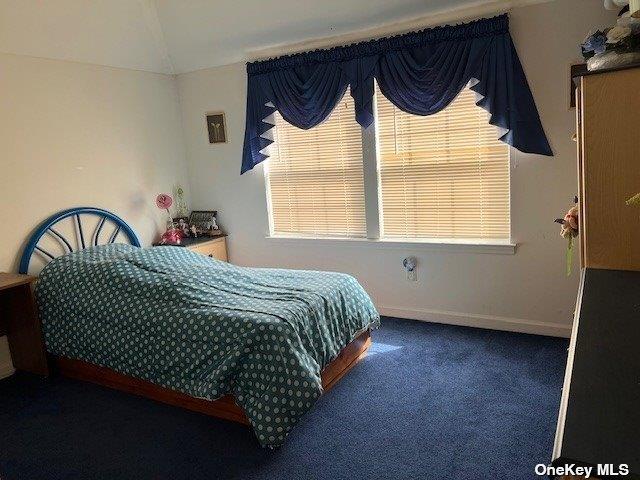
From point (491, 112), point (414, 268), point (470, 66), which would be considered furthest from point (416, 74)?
point (414, 268)

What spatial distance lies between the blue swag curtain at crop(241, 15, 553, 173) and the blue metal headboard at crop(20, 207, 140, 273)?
1.17 meters

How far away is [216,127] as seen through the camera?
4.35 meters

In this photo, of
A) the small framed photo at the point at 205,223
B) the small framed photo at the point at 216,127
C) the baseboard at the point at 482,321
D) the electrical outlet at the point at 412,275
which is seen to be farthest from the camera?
the small framed photo at the point at 205,223

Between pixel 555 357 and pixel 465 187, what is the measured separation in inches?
50.1

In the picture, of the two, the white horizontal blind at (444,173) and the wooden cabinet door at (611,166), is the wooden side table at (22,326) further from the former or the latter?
the wooden cabinet door at (611,166)

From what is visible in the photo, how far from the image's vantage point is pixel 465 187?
3.46 meters

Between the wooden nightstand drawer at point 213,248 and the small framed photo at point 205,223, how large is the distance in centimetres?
10

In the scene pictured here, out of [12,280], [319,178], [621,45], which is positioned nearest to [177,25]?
[319,178]

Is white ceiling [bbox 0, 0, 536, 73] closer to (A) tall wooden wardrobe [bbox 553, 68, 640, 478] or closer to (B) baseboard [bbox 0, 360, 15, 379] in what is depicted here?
(A) tall wooden wardrobe [bbox 553, 68, 640, 478]

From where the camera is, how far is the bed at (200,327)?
229 centimetres

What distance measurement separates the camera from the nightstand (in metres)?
4.21

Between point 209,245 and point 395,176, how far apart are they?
1.80m
